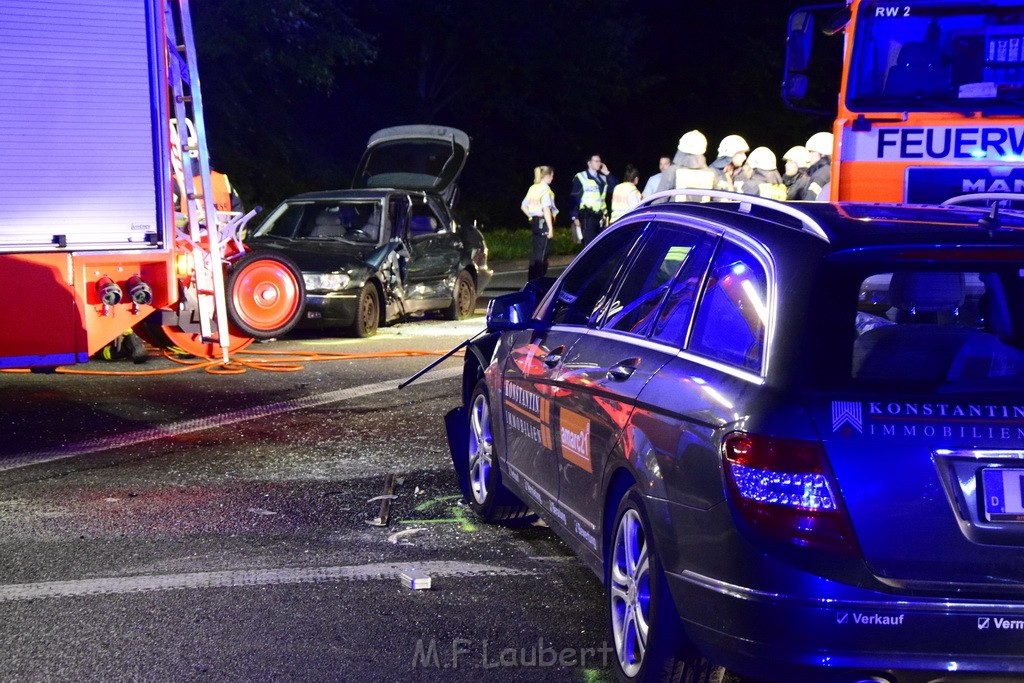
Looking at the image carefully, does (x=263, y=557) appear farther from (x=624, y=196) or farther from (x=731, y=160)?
(x=624, y=196)

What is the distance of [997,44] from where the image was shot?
1030 centimetres

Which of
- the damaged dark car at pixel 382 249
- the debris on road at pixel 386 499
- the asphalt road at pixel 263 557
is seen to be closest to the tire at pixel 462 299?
the damaged dark car at pixel 382 249

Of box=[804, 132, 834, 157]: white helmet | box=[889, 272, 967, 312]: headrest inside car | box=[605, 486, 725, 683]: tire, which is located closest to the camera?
box=[605, 486, 725, 683]: tire

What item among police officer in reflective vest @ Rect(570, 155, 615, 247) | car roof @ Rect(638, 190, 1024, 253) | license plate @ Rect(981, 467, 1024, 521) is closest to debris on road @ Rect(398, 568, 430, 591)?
car roof @ Rect(638, 190, 1024, 253)

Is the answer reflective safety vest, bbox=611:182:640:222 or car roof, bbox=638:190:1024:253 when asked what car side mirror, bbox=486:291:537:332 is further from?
reflective safety vest, bbox=611:182:640:222

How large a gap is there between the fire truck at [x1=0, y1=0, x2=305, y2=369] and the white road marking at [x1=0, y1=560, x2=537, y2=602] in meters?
4.31

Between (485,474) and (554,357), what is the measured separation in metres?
1.42

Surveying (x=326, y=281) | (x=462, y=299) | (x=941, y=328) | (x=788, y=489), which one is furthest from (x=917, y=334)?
(x=462, y=299)

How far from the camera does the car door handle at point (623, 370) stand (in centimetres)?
470

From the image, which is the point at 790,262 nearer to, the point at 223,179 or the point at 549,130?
→ the point at 223,179

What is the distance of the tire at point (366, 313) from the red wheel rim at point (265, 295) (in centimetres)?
184

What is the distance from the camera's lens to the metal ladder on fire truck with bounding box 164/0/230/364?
1084 cm

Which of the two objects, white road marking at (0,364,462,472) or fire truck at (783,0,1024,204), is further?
fire truck at (783,0,1024,204)

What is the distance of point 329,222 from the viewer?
1557cm
